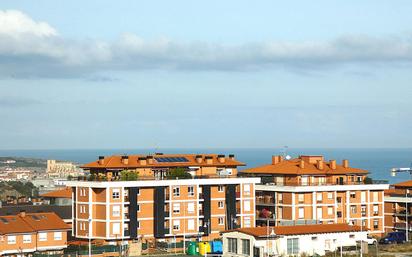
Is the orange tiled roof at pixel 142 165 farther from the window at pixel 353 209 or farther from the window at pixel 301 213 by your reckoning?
the window at pixel 353 209

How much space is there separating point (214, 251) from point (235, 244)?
338 centimetres

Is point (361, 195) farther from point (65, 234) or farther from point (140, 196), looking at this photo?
point (65, 234)

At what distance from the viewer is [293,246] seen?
75.3 m

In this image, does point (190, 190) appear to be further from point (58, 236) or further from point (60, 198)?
point (60, 198)

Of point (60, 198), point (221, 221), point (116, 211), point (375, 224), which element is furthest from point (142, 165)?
point (375, 224)

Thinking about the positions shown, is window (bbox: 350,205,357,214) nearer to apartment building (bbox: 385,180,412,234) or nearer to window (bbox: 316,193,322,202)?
window (bbox: 316,193,322,202)

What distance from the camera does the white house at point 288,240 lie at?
73500 mm

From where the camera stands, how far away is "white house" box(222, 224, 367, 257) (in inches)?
2894

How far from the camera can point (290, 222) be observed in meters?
88.2

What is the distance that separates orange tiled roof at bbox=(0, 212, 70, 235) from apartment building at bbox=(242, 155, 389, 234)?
22996mm

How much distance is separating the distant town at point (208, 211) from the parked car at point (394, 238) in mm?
176

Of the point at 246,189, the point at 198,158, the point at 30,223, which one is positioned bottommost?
the point at 30,223

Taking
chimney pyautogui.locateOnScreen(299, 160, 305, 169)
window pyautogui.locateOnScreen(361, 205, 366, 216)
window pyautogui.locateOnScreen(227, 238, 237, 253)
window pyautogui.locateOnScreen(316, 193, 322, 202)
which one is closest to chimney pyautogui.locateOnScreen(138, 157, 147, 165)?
window pyautogui.locateOnScreen(227, 238, 237, 253)

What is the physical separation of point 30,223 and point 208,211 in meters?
18.0
